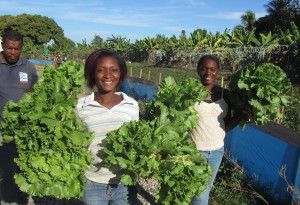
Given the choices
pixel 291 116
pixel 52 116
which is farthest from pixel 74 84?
pixel 291 116

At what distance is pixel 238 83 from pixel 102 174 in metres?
1.60

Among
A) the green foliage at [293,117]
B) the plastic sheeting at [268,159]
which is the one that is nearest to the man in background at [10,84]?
the plastic sheeting at [268,159]

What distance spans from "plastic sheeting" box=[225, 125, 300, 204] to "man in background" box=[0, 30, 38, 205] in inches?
126

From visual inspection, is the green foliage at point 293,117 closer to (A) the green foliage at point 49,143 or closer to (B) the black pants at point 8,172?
(B) the black pants at point 8,172

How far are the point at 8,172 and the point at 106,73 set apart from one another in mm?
2482

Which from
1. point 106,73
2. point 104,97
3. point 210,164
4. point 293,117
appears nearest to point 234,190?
point 210,164

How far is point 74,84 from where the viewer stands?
3301 mm

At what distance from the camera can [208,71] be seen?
3760 millimetres

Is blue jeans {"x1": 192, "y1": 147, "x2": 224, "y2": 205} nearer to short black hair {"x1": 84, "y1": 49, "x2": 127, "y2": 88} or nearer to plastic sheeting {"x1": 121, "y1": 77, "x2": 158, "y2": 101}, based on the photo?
short black hair {"x1": 84, "y1": 49, "x2": 127, "y2": 88}

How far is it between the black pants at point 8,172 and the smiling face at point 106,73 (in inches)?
85.4

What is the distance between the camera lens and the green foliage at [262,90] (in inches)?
132

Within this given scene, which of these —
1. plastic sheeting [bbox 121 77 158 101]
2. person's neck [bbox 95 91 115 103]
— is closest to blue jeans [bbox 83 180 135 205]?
person's neck [bbox 95 91 115 103]

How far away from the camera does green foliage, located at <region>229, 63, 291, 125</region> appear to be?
336 cm

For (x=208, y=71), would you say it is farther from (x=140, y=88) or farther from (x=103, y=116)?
(x=140, y=88)
